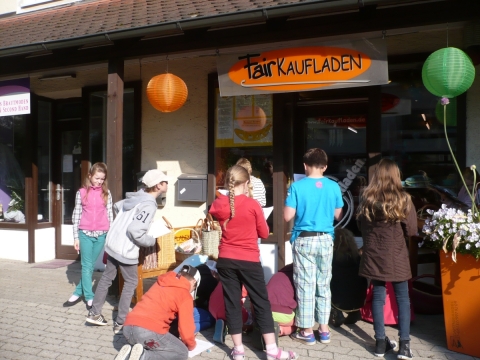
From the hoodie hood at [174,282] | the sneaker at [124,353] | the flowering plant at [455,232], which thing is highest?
the flowering plant at [455,232]

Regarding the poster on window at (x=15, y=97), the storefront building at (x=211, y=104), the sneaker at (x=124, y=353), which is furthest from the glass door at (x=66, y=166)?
the sneaker at (x=124, y=353)

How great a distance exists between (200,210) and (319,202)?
2849 millimetres

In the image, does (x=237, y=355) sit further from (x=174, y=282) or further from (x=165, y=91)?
(x=165, y=91)

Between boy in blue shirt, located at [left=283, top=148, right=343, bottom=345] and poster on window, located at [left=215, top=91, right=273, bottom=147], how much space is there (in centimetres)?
223

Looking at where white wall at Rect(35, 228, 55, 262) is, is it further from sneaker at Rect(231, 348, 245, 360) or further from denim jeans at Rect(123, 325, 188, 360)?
sneaker at Rect(231, 348, 245, 360)

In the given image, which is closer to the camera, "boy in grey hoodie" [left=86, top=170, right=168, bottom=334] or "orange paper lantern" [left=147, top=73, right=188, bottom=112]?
"boy in grey hoodie" [left=86, top=170, right=168, bottom=334]

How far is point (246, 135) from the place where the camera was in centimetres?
650

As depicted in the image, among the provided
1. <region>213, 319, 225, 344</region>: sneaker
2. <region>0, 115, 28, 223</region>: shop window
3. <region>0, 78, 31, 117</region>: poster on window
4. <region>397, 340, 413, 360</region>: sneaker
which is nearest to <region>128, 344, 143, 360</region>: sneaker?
<region>213, 319, 225, 344</region>: sneaker

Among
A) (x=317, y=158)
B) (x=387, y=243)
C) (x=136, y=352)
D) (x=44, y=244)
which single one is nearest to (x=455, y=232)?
(x=387, y=243)

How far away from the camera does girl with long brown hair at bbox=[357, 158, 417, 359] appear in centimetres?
389

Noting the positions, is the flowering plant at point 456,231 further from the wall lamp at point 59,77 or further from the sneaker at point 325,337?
the wall lamp at point 59,77

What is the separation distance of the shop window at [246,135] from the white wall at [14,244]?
12.1 feet

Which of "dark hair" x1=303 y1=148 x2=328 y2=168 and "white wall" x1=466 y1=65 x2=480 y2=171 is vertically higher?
"white wall" x1=466 y1=65 x2=480 y2=171

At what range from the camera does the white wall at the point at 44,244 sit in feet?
26.2
